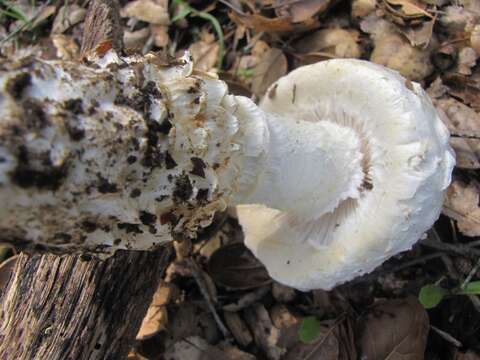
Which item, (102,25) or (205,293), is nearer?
(102,25)

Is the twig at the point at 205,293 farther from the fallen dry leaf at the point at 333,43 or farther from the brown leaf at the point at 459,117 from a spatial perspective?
the brown leaf at the point at 459,117

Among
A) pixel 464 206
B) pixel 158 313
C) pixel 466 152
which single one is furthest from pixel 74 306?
pixel 466 152

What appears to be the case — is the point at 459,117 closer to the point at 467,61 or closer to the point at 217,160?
the point at 467,61

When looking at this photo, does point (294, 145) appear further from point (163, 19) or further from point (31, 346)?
point (163, 19)

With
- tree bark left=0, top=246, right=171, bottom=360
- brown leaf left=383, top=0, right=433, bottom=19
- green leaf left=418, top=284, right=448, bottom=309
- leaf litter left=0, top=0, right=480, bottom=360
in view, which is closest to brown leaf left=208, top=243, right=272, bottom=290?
leaf litter left=0, top=0, right=480, bottom=360

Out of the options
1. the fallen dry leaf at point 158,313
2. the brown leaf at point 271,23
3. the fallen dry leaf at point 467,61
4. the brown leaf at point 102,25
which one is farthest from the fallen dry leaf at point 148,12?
the fallen dry leaf at point 467,61

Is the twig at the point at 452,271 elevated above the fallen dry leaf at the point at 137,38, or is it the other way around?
the fallen dry leaf at the point at 137,38

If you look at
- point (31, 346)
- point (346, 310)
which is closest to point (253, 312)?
point (346, 310)
